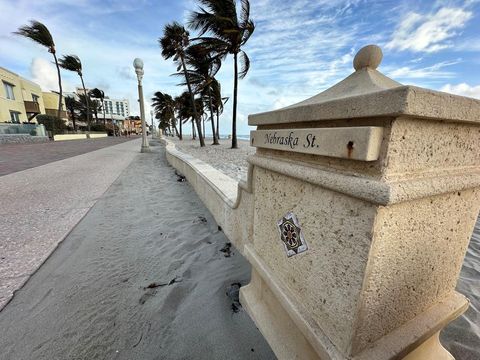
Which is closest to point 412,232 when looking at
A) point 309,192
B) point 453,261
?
point 309,192

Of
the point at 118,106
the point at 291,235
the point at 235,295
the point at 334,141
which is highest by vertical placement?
the point at 118,106

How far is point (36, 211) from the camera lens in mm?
3623

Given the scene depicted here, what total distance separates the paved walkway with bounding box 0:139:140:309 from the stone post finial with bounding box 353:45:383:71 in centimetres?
316

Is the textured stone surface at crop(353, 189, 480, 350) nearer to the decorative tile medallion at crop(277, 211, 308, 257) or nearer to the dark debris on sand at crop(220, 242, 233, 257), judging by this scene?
the decorative tile medallion at crop(277, 211, 308, 257)

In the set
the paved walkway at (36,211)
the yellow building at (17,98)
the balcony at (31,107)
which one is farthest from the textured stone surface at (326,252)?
the balcony at (31,107)

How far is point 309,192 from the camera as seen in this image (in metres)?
1.07

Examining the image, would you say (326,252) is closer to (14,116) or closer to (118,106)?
(14,116)

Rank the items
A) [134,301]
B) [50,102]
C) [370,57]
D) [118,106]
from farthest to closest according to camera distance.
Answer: [118,106]
[50,102]
[134,301]
[370,57]

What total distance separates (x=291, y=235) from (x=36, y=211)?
14.5ft

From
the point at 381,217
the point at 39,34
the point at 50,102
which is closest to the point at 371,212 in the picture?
the point at 381,217

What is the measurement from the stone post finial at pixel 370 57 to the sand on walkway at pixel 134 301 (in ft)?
6.29

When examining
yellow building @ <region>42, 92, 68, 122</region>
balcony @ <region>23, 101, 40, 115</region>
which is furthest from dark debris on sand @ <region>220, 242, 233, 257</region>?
yellow building @ <region>42, 92, 68, 122</region>

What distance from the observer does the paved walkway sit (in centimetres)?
228

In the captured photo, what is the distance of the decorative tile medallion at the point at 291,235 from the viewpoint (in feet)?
3.83
